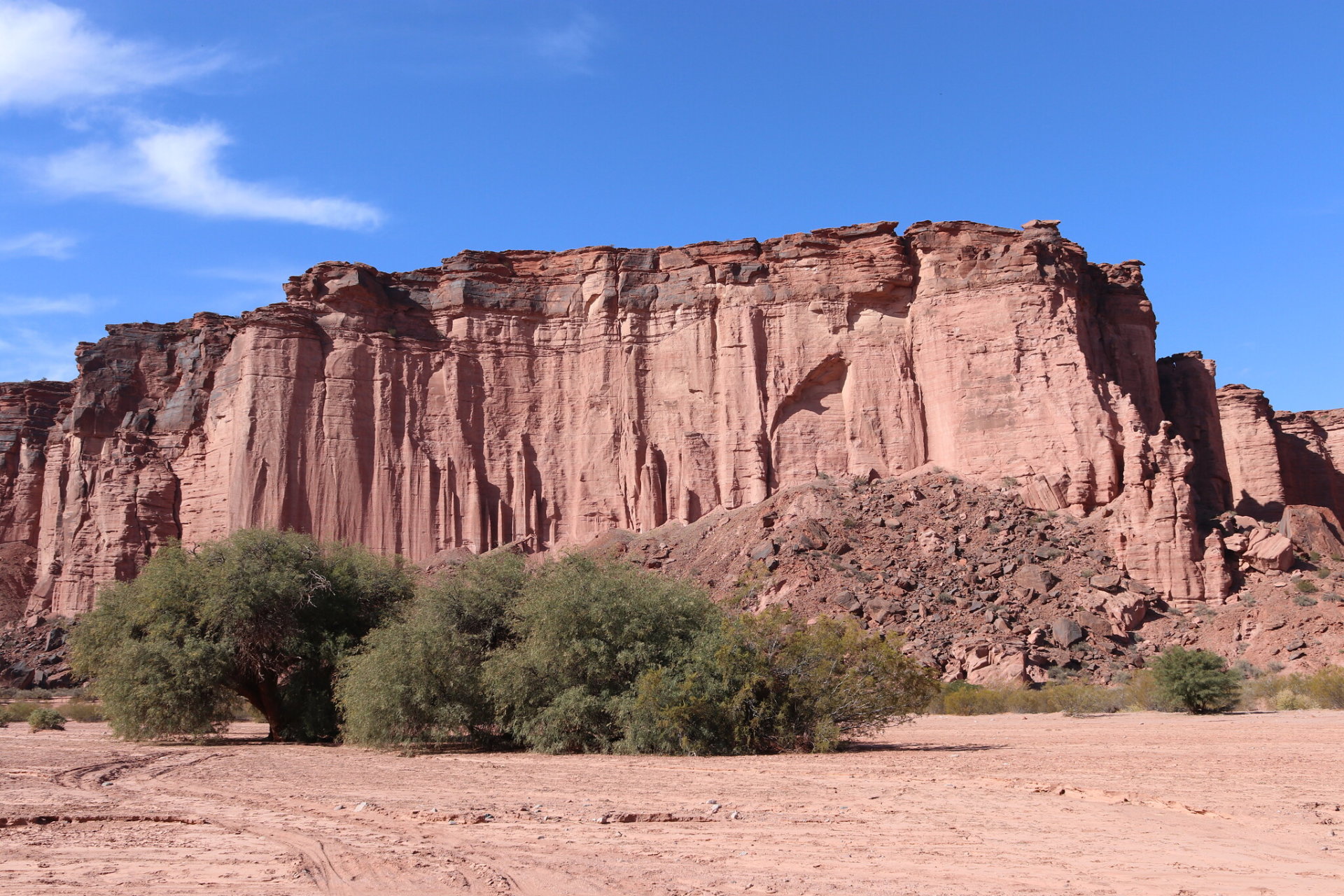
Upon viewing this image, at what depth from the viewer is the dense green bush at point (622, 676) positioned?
659 inches

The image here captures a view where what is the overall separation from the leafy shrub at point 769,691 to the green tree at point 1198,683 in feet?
29.5

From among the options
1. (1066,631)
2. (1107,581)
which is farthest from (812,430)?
(1066,631)

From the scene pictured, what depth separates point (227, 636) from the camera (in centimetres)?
2070

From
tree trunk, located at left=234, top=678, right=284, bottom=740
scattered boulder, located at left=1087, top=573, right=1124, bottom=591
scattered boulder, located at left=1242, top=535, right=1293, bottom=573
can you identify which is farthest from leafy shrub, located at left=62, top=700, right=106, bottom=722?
scattered boulder, located at left=1242, top=535, right=1293, bottom=573

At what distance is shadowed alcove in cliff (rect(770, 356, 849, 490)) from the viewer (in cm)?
4809

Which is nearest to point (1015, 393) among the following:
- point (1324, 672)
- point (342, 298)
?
point (1324, 672)

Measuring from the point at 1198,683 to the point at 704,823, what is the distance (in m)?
17.9

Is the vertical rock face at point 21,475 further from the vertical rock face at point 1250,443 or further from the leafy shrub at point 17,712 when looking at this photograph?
the vertical rock face at point 1250,443

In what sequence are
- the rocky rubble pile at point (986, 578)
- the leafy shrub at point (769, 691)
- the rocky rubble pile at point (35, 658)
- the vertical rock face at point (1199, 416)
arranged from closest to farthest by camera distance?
the leafy shrub at point (769, 691), the rocky rubble pile at point (986, 578), the rocky rubble pile at point (35, 658), the vertical rock face at point (1199, 416)

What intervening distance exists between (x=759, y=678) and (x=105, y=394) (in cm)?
5105

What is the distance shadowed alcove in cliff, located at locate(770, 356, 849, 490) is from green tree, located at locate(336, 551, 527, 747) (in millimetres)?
28808

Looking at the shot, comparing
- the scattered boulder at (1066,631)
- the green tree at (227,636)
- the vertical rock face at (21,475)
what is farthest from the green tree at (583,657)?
the vertical rock face at (21,475)

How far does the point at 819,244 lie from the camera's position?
5069 centimetres

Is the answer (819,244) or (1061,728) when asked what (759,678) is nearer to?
(1061,728)
